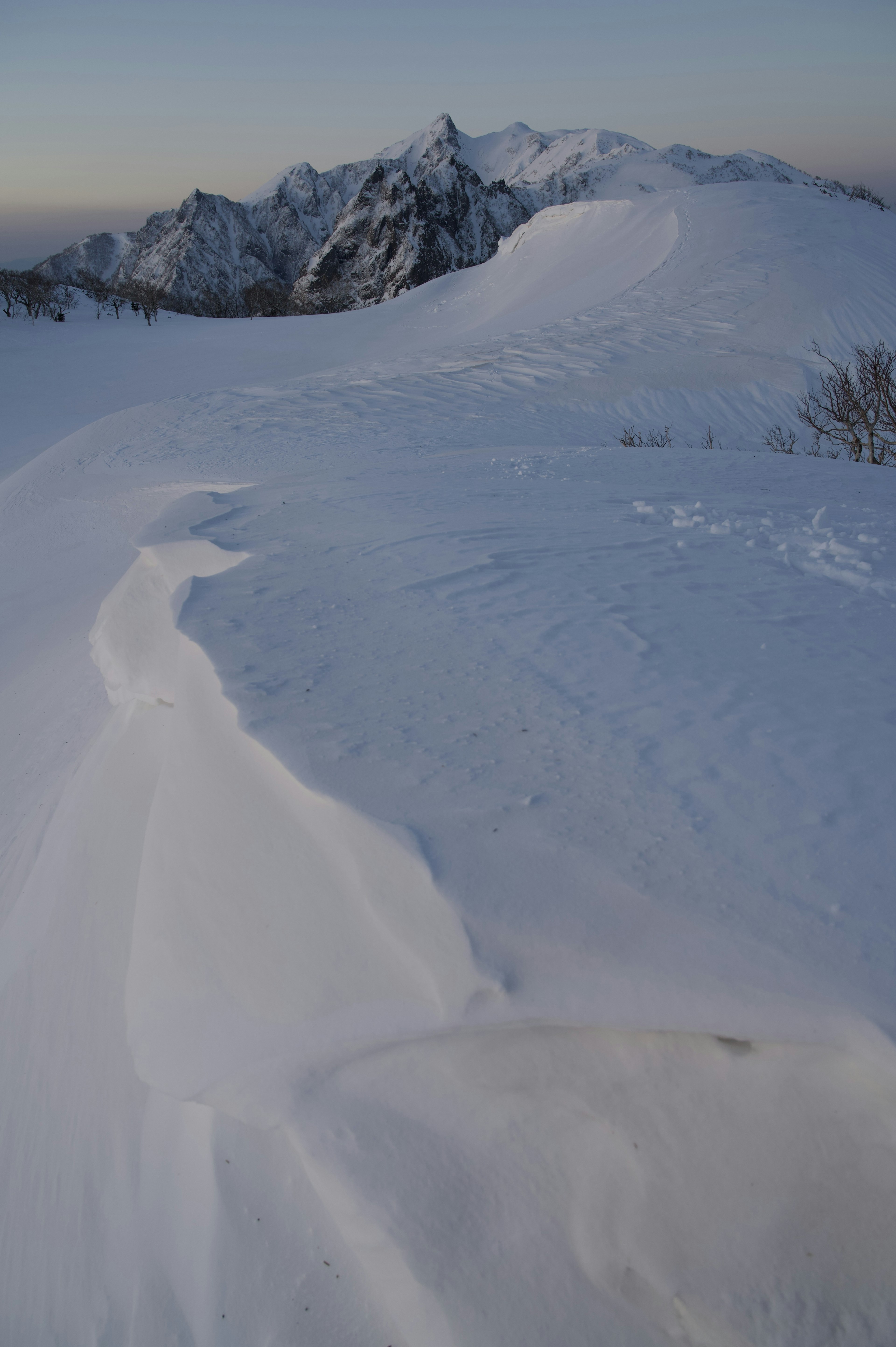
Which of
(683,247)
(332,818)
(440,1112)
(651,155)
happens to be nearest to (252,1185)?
(440,1112)

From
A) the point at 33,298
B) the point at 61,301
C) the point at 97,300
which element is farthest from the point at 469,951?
the point at 97,300

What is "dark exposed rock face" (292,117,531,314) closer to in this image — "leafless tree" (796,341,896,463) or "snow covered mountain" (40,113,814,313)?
"snow covered mountain" (40,113,814,313)

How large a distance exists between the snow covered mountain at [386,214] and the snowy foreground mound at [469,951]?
30636 mm

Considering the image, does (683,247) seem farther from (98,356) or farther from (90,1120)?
(90,1120)

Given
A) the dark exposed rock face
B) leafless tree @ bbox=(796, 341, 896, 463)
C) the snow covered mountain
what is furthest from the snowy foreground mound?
the dark exposed rock face

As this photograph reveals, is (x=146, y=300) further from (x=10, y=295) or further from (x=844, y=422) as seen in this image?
(x=844, y=422)

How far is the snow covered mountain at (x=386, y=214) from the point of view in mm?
48188

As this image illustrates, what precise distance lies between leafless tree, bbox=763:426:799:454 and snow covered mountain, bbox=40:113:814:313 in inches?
998

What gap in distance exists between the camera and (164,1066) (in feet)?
5.38

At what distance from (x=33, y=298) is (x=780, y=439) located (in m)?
17.2

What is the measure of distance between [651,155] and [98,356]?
5657 cm

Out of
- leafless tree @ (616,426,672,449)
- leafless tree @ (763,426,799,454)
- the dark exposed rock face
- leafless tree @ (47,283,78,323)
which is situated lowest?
leafless tree @ (763,426,799,454)

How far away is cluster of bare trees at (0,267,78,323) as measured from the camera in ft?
58.5

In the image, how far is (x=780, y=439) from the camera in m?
8.09
